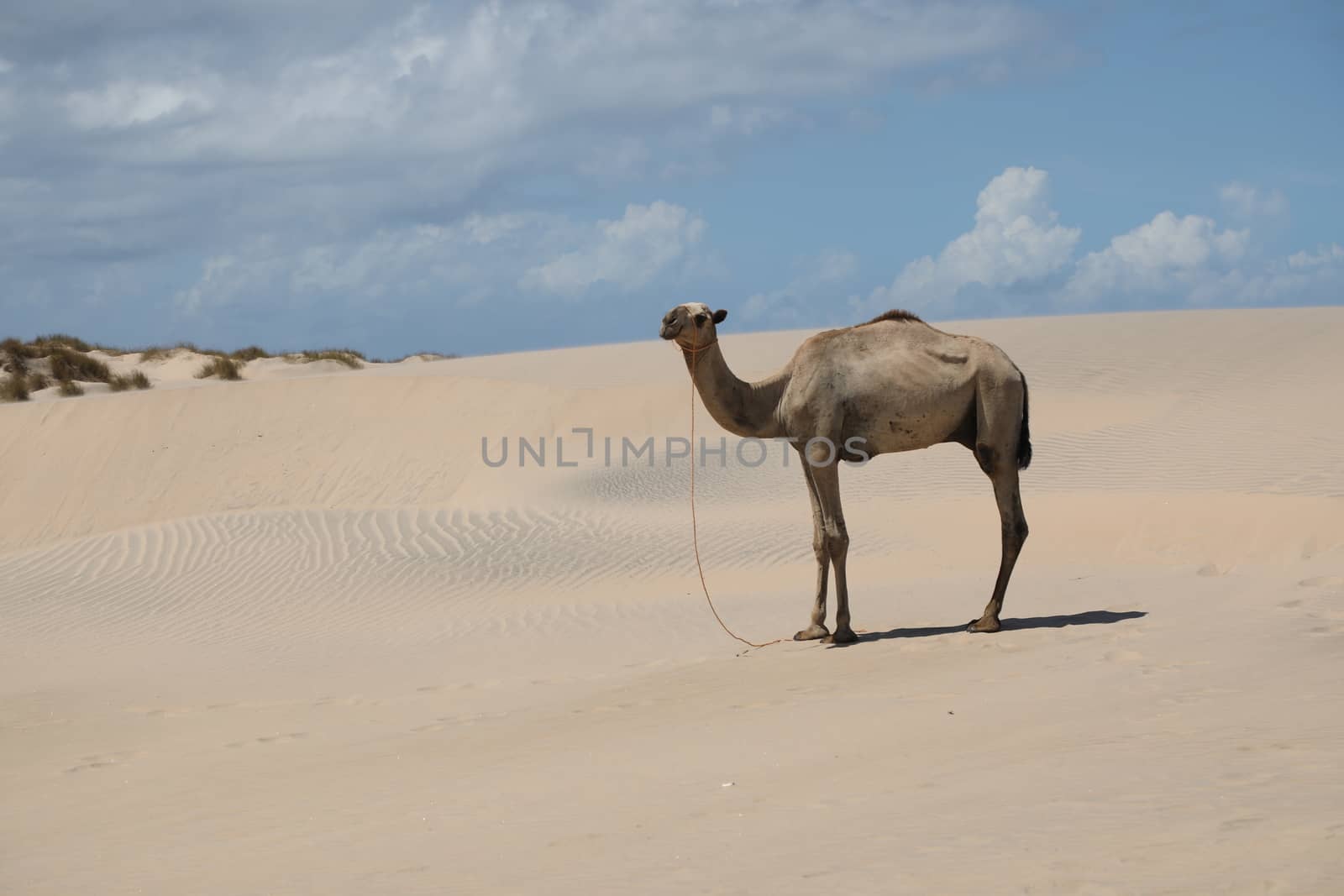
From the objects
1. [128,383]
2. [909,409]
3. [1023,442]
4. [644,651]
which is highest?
[128,383]

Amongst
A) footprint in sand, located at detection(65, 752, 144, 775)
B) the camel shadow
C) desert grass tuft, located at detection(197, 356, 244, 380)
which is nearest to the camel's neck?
the camel shadow

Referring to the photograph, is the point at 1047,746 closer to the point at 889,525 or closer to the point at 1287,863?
the point at 1287,863

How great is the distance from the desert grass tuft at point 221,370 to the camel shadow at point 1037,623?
30.5 meters

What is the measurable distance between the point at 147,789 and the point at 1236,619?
770cm

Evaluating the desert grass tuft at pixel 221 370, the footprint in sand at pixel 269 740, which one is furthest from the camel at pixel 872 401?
the desert grass tuft at pixel 221 370

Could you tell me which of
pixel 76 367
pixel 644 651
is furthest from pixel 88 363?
pixel 644 651

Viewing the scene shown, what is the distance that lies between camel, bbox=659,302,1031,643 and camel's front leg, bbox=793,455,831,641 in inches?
1.9

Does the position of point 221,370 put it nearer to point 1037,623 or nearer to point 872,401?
point 872,401

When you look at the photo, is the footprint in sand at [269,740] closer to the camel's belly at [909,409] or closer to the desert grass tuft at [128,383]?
the camel's belly at [909,409]

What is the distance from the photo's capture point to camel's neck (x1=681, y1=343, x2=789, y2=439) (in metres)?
9.84

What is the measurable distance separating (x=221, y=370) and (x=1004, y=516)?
104ft

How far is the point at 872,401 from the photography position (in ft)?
31.6

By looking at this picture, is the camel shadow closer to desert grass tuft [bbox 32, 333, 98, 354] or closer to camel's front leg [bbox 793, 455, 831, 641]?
camel's front leg [bbox 793, 455, 831, 641]

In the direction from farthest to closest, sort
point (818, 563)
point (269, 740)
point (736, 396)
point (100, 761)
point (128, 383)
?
point (128, 383) < point (818, 563) < point (736, 396) < point (269, 740) < point (100, 761)
